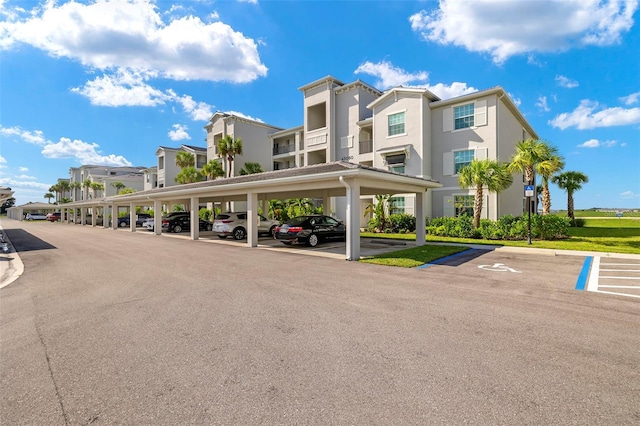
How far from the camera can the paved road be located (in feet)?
9.61

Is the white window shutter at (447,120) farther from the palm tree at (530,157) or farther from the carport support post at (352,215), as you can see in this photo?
the carport support post at (352,215)

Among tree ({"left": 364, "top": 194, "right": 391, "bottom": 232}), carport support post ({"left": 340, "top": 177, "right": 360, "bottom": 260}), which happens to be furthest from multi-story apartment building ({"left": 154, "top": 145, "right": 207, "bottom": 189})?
carport support post ({"left": 340, "top": 177, "right": 360, "bottom": 260})

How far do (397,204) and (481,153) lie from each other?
6.57 m

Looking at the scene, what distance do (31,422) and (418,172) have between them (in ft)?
75.7

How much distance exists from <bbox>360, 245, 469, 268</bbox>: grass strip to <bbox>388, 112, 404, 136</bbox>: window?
13.1 m

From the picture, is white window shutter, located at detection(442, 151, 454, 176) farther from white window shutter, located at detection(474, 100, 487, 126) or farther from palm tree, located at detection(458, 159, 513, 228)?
palm tree, located at detection(458, 159, 513, 228)

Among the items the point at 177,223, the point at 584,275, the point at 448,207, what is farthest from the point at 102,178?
the point at 584,275

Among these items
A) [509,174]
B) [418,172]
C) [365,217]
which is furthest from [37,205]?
[509,174]

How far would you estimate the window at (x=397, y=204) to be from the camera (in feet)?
77.3

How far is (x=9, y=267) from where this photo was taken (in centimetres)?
1080

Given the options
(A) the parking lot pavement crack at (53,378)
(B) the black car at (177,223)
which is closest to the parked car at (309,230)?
(A) the parking lot pavement crack at (53,378)

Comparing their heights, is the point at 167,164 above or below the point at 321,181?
above

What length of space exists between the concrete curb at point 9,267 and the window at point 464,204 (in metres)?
22.2

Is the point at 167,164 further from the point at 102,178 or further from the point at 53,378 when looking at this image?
Result: the point at 53,378
